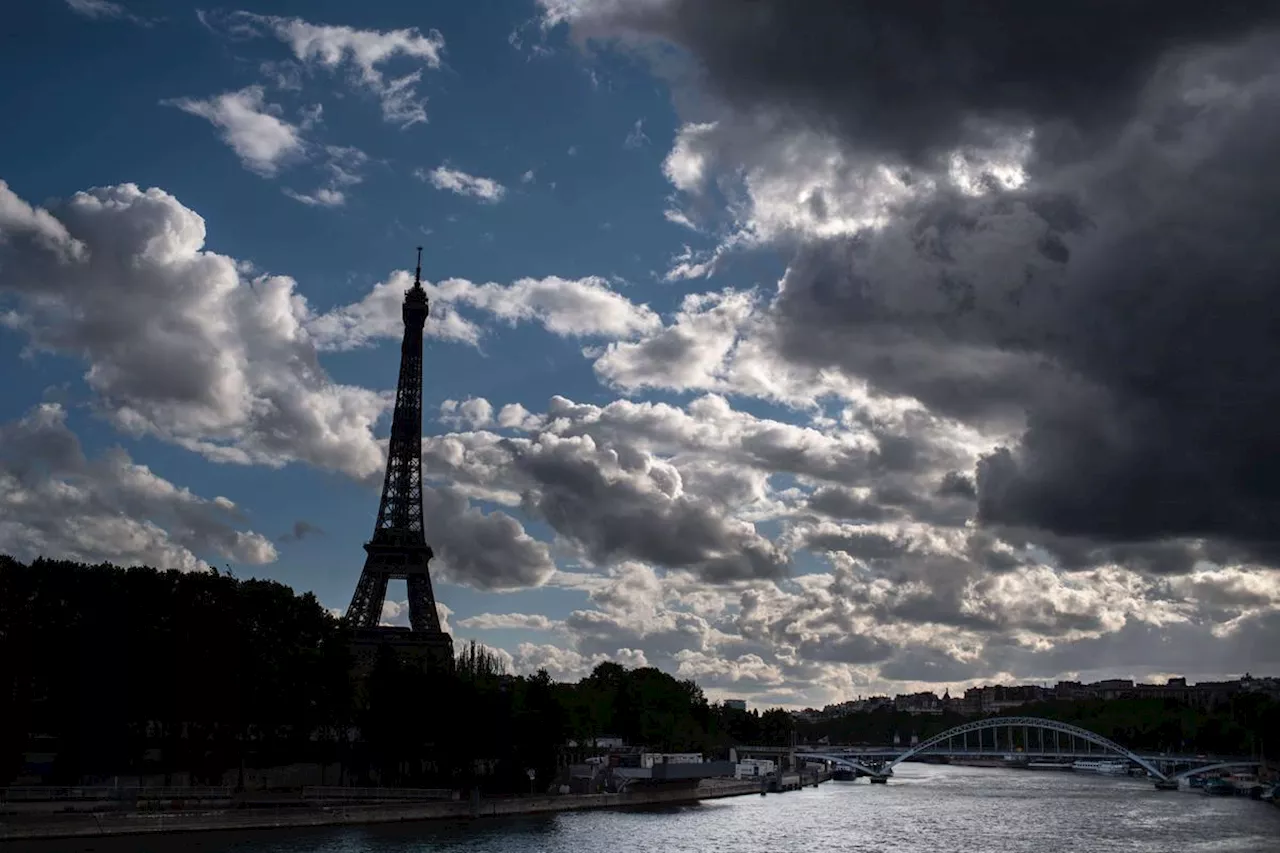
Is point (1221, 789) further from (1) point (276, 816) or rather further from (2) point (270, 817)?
(2) point (270, 817)

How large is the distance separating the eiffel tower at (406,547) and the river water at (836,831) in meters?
34.5

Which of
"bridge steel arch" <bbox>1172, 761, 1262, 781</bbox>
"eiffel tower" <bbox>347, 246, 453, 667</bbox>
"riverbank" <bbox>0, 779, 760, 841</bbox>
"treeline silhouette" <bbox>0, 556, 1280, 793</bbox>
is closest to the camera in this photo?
"riverbank" <bbox>0, 779, 760, 841</bbox>

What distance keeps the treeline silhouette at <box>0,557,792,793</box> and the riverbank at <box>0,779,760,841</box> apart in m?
6.06

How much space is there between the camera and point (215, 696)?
282 ft

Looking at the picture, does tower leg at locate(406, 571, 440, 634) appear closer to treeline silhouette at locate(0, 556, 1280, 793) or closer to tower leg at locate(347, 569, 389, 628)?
tower leg at locate(347, 569, 389, 628)

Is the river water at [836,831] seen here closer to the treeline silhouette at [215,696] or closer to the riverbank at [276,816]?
the riverbank at [276,816]

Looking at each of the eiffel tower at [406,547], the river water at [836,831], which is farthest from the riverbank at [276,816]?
the eiffel tower at [406,547]

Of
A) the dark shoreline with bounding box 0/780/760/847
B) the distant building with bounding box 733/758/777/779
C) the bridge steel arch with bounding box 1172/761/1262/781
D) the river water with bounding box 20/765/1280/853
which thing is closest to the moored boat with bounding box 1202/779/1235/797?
the bridge steel arch with bounding box 1172/761/1262/781

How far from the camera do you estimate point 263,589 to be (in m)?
98.3

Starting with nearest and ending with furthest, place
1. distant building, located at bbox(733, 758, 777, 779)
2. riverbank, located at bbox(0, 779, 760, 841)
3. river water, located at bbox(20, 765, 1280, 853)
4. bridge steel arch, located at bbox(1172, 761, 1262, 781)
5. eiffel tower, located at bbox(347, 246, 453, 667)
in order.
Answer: riverbank, located at bbox(0, 779, 760, 841) < river water, located at bbox(20, 765, 1280, 853) < eiffel tower, located at bbox(347, 246, 453, 667) < distant building, located at bbox(733, 758, 777, 779) < bridge steel arch, located at bbox(1172, 761, 1262, 781)

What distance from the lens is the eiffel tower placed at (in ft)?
443

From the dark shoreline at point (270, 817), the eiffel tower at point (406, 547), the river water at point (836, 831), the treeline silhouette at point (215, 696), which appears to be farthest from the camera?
the eiffel tower at point (406, 547)

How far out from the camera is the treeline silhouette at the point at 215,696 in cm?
8106

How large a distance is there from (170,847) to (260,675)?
29.3 metres
